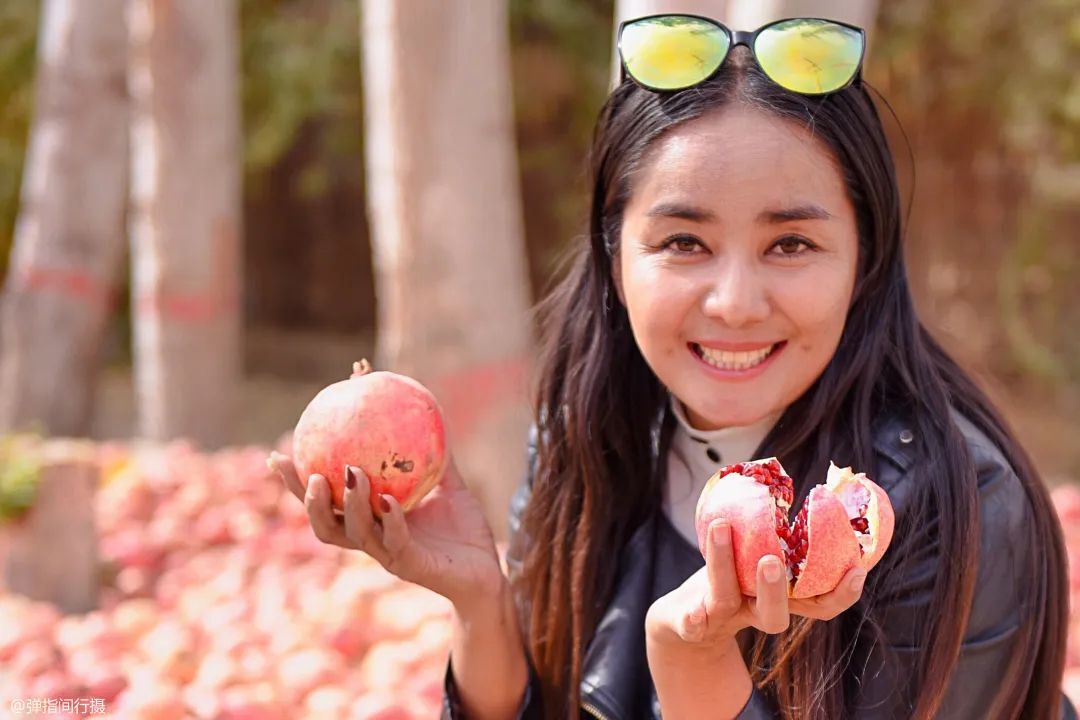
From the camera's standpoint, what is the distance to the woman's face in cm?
151

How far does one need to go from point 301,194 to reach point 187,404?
12.2 ft

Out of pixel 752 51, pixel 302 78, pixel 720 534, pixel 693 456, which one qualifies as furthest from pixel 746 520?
pixel 302 78

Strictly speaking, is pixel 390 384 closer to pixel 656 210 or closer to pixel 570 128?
pixel 656 210

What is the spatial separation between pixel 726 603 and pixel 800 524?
14 cm

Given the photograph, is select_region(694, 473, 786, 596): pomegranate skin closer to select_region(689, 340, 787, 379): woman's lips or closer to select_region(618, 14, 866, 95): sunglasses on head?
select_region(689, 340, 787, 379): woman's lips

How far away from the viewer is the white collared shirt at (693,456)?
1716 millimetres

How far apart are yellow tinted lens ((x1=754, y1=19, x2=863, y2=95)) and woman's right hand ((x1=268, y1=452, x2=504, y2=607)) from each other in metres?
0.77

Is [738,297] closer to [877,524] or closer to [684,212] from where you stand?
[684,212]

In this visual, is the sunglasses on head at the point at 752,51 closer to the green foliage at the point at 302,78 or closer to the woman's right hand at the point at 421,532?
the woman's right hand at the point at 421,532

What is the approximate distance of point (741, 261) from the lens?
4.97 feet

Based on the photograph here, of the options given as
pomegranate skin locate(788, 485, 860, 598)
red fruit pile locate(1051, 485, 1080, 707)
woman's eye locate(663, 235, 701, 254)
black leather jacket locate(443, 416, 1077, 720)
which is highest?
woman's eye locate(663, 235, 701, 254)

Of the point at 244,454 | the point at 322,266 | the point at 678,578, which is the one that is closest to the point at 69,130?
the point at 244,454

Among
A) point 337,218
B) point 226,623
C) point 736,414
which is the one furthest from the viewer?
point 337,218

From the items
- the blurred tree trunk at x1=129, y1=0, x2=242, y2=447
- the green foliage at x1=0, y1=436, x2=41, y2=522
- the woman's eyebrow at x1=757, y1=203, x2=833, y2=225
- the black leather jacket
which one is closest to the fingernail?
the black leather jacket
